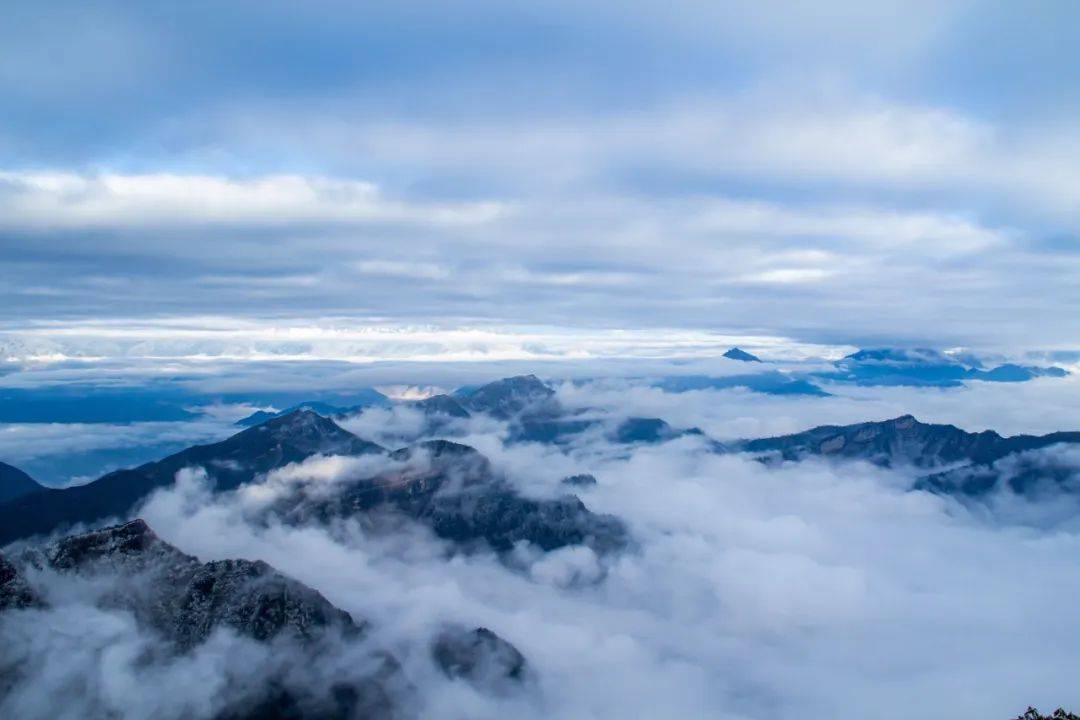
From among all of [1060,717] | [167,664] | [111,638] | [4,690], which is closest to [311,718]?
[167,664]

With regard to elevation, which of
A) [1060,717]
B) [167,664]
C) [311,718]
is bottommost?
[311,718]

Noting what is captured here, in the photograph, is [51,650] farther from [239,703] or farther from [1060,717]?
[1060,717]

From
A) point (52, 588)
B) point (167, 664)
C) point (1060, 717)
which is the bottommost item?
point (167, 664)

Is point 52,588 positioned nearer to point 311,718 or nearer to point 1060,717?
point 311,718

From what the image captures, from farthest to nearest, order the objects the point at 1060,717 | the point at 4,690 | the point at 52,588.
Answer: the point at 52,588 < the point at 4,690 < the point at 1060,717

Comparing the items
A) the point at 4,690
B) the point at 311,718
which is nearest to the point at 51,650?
the point at 4,690

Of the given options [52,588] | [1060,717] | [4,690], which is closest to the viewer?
[1060,717]

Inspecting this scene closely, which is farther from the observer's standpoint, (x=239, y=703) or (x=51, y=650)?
(x=239, y=703)

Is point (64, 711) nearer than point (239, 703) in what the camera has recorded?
Yes

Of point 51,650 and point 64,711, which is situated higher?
point 51,650
